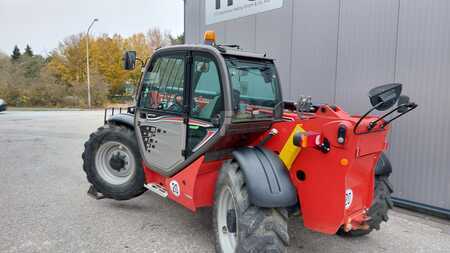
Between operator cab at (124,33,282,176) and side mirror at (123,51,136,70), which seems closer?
operator cab at (124,33,282,176)

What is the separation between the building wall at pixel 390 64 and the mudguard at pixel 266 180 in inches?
106

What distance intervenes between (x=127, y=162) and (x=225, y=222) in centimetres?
186

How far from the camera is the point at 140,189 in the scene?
13.7ft

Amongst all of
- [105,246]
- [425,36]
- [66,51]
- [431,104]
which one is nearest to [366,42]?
[425,36]

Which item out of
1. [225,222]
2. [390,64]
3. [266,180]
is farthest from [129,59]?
[390,64]

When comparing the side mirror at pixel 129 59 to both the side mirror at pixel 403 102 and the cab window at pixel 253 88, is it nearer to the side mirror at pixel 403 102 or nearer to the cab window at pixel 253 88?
the cab window at pixel 253 88

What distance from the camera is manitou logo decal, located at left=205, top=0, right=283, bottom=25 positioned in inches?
246

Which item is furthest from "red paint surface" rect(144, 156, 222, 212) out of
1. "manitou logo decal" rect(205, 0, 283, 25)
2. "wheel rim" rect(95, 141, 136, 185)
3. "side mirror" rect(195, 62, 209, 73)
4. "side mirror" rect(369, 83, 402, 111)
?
"manitou logo decal" rect(205, 0, 283, 25)

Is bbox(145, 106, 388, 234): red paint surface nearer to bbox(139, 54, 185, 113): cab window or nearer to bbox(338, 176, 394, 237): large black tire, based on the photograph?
bbox(338, 176, 394, 237): large black tire

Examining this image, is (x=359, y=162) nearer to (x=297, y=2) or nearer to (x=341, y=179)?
(x=341, y=179)

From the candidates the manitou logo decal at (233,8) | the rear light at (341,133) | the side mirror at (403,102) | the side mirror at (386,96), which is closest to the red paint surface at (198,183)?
the rear light at (341,133)

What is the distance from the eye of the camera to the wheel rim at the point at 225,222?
3088 mm

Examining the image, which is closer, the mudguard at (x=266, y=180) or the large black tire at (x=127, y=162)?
the mudguard at (x=266, y=180)

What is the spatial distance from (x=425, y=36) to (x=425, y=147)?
4.86 feet
